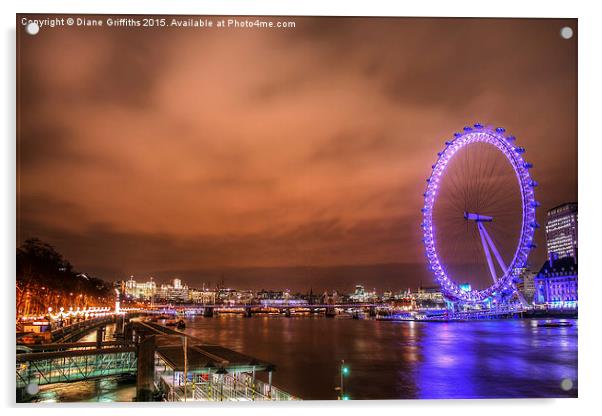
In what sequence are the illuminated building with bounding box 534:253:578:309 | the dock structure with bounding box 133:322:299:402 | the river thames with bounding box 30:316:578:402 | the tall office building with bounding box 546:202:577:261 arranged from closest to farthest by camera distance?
1. the dock structure with bounding box 133:322:299:402
2. the river thames with bounding box 30:316:578:402
3. the tall office building with bounding box 546:202:577:261
4. the illuminated building with bounding box 534:253:578:309

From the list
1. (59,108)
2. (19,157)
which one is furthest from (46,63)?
(19,157)

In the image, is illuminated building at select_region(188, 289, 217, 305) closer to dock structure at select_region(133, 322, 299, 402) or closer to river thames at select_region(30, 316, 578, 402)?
river thames at select_region(30, 316, 578, 402)

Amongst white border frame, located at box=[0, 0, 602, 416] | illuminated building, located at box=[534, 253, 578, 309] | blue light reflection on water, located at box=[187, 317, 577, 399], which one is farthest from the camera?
illuminated building, located at box=[534, 253, 578, 309]

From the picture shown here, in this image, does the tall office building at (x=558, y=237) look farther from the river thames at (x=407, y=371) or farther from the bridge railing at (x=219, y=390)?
the bridge railing at (x=219, y=390)

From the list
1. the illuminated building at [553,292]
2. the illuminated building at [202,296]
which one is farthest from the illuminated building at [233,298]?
the illuminated building at [553,292]

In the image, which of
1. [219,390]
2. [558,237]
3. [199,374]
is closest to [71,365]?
[199,374]

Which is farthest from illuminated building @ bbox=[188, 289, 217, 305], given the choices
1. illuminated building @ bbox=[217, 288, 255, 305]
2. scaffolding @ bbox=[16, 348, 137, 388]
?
scaffolding @ bbox=[16, 348, 137, 388]

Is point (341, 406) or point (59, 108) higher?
point (59, 108)

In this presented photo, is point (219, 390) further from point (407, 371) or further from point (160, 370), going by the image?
point (407, 371)
